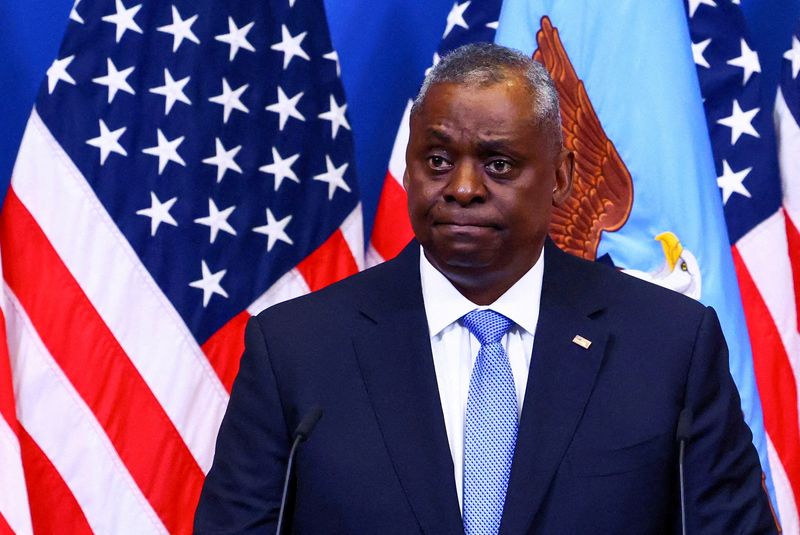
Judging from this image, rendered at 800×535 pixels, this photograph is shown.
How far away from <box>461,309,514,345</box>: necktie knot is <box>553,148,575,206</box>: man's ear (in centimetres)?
22

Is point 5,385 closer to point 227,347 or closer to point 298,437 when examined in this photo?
point 227,347

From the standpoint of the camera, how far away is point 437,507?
1.61m

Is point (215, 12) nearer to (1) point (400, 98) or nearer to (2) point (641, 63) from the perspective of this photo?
(1) point (400, 98)

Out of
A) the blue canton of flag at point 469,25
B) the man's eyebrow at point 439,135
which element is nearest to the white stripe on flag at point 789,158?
the blue canton of flag at point 469,25

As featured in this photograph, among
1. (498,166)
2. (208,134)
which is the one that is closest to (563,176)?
(498,166)

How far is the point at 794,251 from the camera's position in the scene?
130 inches

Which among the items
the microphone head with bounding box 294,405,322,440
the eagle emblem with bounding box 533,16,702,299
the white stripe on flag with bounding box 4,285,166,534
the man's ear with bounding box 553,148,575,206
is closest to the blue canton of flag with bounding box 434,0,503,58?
the eagle emblem with bounding box 533,16,702,299

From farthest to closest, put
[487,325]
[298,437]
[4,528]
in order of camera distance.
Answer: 1. [4,528]
2. [487,325]
3. [298,437]

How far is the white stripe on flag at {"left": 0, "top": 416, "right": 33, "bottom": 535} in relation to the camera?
9.30ft

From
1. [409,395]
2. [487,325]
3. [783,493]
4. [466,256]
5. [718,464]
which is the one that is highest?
[466,256]

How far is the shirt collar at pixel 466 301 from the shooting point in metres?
1.81

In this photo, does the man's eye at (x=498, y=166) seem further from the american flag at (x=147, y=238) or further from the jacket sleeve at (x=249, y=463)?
the american flag at (x=147, y=238)

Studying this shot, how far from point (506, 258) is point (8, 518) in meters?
1.66

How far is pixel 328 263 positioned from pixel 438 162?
1585 millimetres
